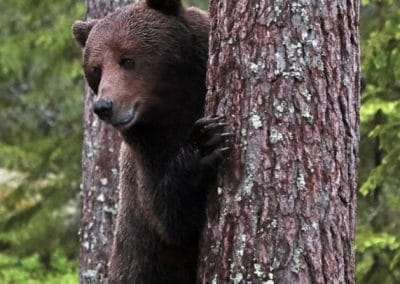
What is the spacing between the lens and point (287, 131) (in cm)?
353

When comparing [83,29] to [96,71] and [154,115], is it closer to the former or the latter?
[96,71]

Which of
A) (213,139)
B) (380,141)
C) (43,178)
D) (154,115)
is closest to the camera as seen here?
(213,139)

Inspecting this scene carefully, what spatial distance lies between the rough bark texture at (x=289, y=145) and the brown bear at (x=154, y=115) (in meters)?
0.51

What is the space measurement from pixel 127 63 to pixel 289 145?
1.37 meters

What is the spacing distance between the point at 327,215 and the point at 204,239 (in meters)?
0.57

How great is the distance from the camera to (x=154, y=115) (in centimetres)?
456

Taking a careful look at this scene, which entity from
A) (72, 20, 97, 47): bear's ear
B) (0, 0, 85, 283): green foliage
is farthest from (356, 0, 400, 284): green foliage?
(0, 0, 85, 283): green foliage

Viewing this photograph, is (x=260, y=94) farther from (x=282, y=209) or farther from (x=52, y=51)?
(x=52, y=51)

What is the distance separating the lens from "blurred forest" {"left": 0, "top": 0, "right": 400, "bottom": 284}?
21.3ft

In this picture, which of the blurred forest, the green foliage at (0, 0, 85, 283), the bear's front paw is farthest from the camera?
the green foliage at (0, 0, 85, 283)

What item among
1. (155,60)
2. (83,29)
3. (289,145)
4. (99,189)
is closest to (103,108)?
(155,60)

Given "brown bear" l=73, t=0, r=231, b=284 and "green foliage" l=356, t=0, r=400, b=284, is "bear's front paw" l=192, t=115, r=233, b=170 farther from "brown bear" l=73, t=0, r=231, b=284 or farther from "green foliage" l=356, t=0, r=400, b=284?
"green foliage" l=356, t=0, r=400, b=284

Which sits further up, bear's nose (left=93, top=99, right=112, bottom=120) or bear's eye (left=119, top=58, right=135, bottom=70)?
bear's eye (left=119, top=58, right=135, bottom=70)

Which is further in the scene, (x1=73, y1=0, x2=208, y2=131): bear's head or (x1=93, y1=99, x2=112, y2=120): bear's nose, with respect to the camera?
(x1=73, y1=0, x2=208, y2=131): bear's head
